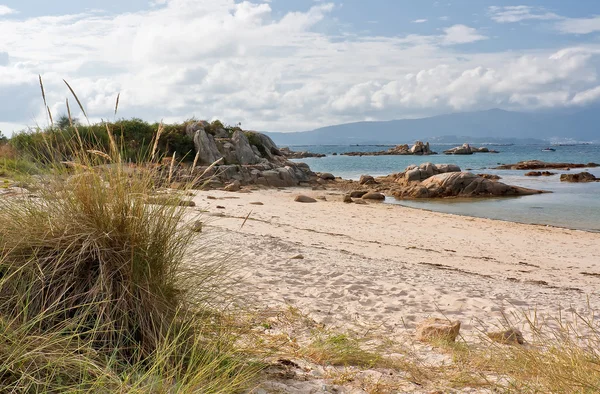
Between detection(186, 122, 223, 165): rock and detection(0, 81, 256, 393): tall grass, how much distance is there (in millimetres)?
24664

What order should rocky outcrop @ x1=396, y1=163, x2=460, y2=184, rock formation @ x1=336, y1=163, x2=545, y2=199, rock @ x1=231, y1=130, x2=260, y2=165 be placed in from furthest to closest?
rocky outcrop @ x1=396, y1=163, x2=460, y2=184, rock @ x1=231, y1=130, x2=260, y2=165, rock formation @ x1=336, y1=163, x2=545, y2=199

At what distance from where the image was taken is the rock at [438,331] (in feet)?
15.2

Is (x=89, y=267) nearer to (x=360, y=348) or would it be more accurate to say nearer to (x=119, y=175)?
(x=119, y=175)

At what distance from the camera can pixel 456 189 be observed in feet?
95.1

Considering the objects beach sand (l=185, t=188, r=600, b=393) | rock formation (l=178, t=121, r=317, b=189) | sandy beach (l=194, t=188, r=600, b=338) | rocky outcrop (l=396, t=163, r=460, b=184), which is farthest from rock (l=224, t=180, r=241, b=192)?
rocky outcrop (l=396, t=163, r=460, b=184)

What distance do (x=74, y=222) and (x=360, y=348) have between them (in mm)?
2398

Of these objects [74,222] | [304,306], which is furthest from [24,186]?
[304,306]

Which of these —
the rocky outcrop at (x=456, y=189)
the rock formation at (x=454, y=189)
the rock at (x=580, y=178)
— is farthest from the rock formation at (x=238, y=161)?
the rock at (x=580, y=178)

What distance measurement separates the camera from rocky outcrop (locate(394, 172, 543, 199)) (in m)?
28.5

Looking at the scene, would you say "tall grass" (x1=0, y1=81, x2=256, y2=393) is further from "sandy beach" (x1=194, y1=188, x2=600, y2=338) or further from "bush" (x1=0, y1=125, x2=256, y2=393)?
"sandy beach" (x1=194, y1=188, x2=600, y2=338)

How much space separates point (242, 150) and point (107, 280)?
93.0ft

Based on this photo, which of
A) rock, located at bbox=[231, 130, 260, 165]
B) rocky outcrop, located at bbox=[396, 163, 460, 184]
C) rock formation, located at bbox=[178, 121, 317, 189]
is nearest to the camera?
rock formation, located at bbox=[178, 121, 317, 189]

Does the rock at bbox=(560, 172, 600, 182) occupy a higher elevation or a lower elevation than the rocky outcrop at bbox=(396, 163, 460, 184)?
lower

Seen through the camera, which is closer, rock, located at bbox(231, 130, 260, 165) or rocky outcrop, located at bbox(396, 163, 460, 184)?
rock, located at bbox(231, 130, 260, 165)
